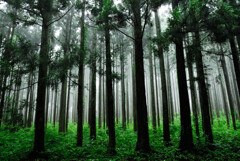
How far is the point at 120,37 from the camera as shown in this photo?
680 inches

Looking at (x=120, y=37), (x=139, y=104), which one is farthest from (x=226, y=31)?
(x=120, y=37)

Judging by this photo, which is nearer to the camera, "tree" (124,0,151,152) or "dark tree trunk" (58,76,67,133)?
"tree" (124,0,151,152)

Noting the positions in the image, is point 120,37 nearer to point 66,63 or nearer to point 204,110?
point 66,63

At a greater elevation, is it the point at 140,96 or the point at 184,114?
the point at 140,96

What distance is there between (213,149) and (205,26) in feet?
19.1

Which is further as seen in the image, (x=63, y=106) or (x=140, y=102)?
(x=63, y=106)

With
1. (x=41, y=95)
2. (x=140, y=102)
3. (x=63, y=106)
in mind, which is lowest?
(x=63, y=106)

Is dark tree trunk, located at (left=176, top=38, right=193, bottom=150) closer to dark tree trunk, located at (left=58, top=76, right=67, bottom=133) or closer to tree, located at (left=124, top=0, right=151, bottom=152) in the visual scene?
tree, located at (left=124, top=0, right=151, bottom=152)

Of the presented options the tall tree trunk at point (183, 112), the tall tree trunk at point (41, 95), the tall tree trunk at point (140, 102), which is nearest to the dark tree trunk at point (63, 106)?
the tall tree trunk at point (41, 95)

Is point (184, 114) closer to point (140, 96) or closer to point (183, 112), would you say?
point (183, 112)

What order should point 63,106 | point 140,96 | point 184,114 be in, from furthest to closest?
point 63,106 < point 140,96 < point 184,114

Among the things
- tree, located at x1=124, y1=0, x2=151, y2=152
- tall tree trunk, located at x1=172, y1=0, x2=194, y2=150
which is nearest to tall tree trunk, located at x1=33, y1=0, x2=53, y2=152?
tree, located at x1=124, y1=0, x2=151, y2=152

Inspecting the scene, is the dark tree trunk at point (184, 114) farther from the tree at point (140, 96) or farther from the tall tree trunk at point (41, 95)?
the tall tree trunk at point (41, 95)

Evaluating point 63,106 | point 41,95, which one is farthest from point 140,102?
point 63,106
